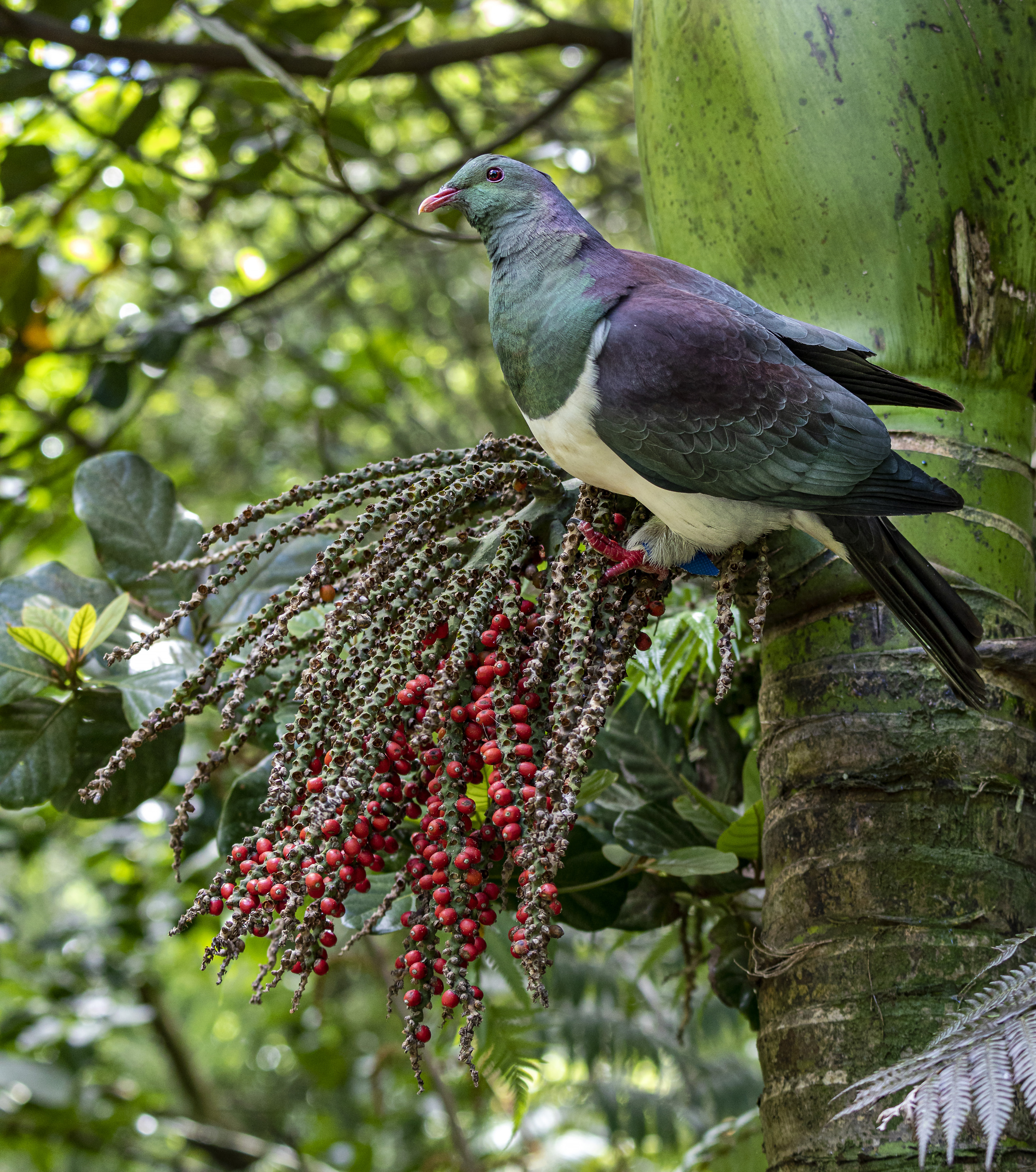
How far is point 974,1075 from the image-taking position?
79cm

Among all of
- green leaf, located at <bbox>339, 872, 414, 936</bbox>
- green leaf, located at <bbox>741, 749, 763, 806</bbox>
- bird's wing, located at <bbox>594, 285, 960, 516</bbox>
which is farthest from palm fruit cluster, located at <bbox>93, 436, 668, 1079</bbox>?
green leaf, located at <bbox>741, 749, 763, 806</bbox>

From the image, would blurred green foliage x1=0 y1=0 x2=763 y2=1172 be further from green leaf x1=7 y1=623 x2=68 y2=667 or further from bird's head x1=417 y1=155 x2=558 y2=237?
bird's head x1=417 y1=155 x2=558 y2=237

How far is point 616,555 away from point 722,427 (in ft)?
0.55

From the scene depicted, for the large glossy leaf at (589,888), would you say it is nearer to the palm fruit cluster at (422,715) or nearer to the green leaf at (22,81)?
the palm fruit cluster at (422,715)

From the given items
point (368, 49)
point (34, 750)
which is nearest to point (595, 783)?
point (34, 750)

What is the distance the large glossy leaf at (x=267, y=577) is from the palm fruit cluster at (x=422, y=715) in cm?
41

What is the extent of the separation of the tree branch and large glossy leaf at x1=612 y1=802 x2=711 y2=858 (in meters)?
1.76

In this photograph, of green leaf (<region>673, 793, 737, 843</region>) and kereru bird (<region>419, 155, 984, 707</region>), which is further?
green leaf (<region>673, 793, 737, 843</region>)

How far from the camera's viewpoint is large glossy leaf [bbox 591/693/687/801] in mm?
1556

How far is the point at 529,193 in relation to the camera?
4.28 ft

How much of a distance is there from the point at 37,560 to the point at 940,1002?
4.42 meters

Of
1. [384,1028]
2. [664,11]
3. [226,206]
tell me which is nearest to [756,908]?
[664,11]

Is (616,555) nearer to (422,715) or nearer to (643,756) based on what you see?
(422,715)

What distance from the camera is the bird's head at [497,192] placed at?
1.30 metres
